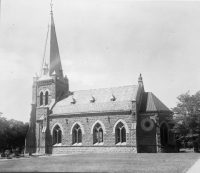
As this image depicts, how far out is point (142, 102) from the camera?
124 ft

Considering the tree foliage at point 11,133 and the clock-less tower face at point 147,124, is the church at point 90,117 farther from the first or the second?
A: the tree foliage at point 11,133

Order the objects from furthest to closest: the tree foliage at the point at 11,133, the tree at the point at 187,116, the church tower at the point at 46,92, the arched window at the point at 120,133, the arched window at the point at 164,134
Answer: the tree foliage at the point at 11,133 < the church tower at the point at 46,92 < the arched window at the point at 120,133 < the arched window at the point at 164,134 < the tree at the point at 187,116

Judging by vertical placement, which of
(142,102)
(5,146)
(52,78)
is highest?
(52,78)

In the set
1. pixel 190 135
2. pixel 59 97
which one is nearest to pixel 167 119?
pixel 190 135

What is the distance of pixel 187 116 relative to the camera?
33.7 m

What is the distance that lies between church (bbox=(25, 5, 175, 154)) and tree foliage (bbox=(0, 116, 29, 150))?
243 inches

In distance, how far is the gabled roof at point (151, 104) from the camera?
3575 centimetres

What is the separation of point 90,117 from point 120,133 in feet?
17.1

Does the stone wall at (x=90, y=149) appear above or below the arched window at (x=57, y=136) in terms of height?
below

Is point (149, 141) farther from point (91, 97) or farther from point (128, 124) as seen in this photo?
point (91, 97)

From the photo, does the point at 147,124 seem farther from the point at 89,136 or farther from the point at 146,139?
the point at 89,136

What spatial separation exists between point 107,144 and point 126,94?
8.03 metres

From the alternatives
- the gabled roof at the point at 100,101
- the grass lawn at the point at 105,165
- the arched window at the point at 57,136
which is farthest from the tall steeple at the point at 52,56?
the grass lawn at the point at 105,165

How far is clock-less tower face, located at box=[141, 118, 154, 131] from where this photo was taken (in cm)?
3494
